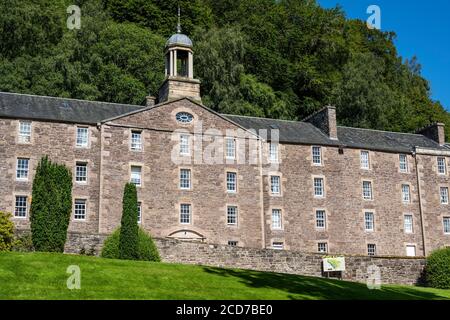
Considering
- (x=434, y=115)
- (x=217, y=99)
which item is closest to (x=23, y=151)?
(x=217, y=99)

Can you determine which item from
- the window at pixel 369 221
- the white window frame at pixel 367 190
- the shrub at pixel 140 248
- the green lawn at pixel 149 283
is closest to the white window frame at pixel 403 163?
the white window frame at pixel 367 190

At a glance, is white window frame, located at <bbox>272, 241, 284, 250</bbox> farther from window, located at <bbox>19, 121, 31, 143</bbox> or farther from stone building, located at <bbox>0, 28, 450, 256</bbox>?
window, located at <bbox>19, 121, 31, 143</bbox>

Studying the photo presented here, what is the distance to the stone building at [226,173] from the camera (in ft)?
141

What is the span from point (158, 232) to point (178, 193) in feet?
10.1

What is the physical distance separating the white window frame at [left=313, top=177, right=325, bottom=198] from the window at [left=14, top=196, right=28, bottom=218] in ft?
66.8

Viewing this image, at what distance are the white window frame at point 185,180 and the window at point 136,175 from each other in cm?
281

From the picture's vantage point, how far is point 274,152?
159 ft

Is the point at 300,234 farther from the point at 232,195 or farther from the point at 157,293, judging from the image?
the point at 157,293

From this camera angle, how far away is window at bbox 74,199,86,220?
4238 cm

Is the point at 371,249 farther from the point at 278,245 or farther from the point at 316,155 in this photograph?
the point at 316,155

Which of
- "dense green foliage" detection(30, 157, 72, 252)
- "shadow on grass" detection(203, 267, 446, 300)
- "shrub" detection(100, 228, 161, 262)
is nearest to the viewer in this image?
"shadow on grass" detection(203, 267, 446, 300)

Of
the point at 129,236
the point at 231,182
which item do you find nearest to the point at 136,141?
the point at 231,182

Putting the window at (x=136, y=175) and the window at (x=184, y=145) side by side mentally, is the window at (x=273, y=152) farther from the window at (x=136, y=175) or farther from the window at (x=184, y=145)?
the window at (x=136, y=175)

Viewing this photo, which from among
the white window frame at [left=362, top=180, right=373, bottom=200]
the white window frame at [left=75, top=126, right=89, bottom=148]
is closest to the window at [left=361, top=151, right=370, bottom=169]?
the white window frame at [left=362, top=180, right=373, bottom=200]
